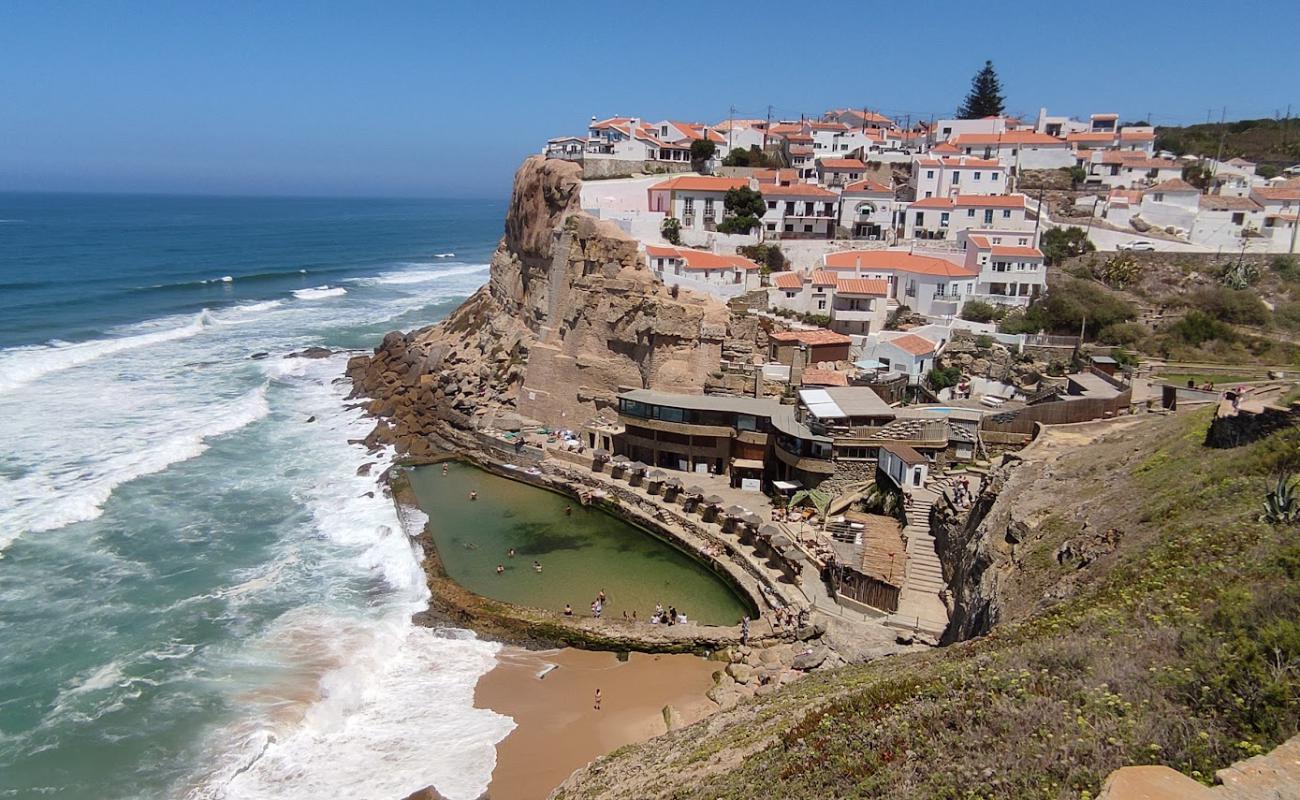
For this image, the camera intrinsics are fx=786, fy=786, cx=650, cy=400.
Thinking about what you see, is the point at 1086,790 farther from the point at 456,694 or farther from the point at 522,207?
the point at 522,207

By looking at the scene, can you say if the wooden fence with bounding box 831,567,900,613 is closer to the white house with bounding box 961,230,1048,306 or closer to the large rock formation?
the large rock formation

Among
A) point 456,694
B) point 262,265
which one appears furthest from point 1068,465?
point 262,265

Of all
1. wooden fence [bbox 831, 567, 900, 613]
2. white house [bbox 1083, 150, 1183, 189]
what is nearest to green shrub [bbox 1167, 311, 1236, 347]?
white house [bbox 1083, 150, 1183, 189]

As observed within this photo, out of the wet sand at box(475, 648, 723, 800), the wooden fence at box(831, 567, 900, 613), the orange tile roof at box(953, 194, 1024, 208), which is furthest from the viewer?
the orange tile roof at box(953, 194, 1024, 208)

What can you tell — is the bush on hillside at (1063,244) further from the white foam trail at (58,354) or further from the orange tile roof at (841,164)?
the white foam trail at (58,354)

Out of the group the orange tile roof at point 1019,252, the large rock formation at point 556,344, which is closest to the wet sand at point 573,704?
the large rock formation at point 556,344
